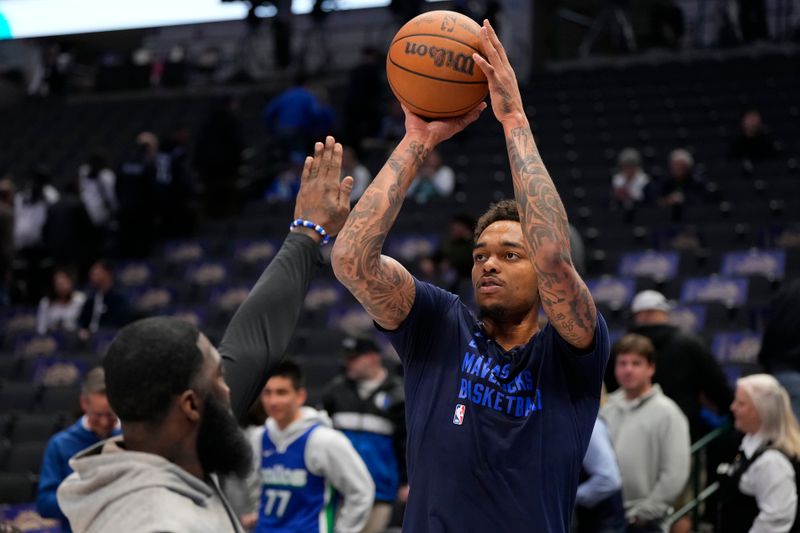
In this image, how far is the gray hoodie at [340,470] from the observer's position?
5441mm

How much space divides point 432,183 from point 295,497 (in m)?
6.63

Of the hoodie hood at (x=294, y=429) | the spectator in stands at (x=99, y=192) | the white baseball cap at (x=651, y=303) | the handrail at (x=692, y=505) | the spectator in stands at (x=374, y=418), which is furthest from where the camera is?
the spectator in stands at (x=99, y=192)

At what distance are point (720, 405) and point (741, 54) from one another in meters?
11.2

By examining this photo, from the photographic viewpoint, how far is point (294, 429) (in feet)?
18.2

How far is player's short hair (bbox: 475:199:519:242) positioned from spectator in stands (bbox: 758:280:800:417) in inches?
148

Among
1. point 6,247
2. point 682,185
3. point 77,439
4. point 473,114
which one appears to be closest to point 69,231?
point 6,247

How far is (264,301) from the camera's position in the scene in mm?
2830

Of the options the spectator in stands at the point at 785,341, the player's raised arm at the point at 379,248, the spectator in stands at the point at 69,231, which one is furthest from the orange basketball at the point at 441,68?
the spectator in stands at the point at 69,231

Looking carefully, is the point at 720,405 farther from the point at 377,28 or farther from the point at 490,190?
the point at 377,28

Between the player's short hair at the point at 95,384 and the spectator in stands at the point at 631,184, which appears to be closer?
the player's short hair at the point at 95,384

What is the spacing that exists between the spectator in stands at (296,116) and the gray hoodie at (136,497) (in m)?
10.9

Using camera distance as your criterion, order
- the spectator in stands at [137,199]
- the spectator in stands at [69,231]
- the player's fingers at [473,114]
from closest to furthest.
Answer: the player's fingers at [473,114] < the spectator in stands at [69,231] < the spectator in stands at [137,199]

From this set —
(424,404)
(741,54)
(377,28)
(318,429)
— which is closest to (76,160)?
(377,28)

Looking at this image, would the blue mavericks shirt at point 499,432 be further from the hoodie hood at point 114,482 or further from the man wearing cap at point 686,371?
the man wearing cap at point 686,371
